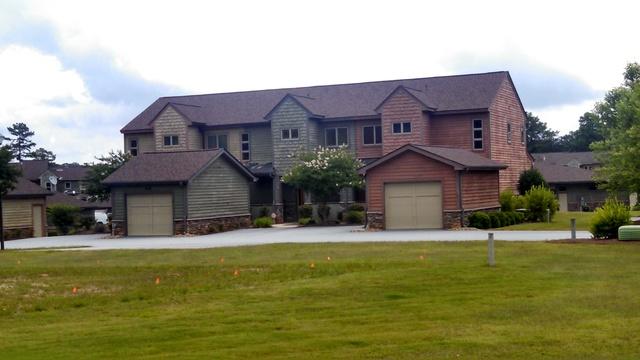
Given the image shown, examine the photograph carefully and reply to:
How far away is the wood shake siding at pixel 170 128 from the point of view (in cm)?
5588

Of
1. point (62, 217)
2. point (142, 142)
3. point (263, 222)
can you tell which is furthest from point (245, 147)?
point (62, 217)

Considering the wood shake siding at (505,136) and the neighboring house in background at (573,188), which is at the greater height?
the wood shake siding at (505,136)

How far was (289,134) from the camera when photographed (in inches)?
2119

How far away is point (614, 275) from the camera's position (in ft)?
57.7

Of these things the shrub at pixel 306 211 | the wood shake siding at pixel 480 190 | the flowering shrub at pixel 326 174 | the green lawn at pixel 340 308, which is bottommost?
the green lawn at pixel 340 308

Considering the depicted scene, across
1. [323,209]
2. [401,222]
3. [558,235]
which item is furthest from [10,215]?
[558,235]

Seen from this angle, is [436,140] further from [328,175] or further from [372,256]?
[372,256]

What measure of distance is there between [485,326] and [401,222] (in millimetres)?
28978

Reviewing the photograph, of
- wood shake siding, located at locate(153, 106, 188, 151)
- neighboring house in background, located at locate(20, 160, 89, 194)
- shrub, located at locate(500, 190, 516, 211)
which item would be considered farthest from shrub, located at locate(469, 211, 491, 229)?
neighboring house in background, located at locate(20, 160, 89, 194)

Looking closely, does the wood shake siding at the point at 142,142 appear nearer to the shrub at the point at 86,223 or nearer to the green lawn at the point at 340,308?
the shrub at the point at 86,223

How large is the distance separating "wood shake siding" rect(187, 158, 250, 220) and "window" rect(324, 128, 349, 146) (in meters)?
6.23

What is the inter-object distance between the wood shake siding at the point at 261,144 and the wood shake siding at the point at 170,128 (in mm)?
4267

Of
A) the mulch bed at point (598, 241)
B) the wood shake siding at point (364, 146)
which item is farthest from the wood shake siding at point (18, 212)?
the mulch bed at point (598, 241)

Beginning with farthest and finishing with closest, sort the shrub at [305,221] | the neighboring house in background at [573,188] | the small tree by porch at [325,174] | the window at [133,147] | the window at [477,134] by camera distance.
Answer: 1. the neighboring house in background at [573,188]
2. the window at [133,147]
3. the window at [477,134]
4. the shrub at [305,221]
5. the small tree by porch at [325,174]
